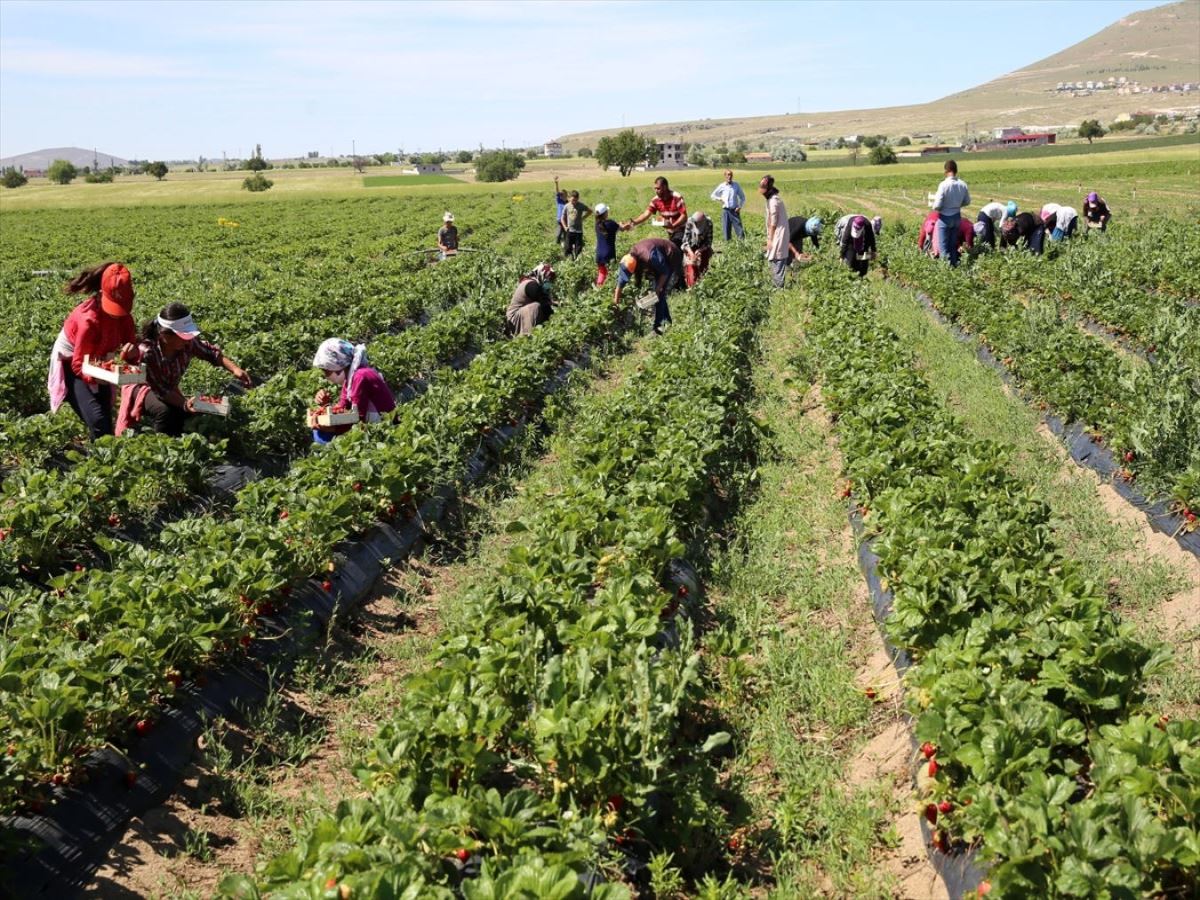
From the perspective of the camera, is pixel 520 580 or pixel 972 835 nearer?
pixel 972 835

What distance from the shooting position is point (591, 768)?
3.36m

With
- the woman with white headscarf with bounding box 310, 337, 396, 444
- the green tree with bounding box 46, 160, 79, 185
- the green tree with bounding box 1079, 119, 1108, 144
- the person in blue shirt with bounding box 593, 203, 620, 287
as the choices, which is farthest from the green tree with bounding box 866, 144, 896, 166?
the green tree with bounding box 46, 160, 79, 185

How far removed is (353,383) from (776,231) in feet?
34.8

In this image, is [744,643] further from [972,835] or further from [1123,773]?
[1123,773]

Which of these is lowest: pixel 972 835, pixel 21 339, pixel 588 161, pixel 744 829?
pixel 744 829

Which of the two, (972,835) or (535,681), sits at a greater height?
(535,681)

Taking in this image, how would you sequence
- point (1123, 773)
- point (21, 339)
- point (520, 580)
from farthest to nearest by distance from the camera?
point (21, 339)
point (520, 580)
point (1123, 773)

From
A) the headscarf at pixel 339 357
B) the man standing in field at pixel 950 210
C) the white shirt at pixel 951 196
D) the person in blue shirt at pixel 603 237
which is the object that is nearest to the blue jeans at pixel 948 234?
the man standing in field at pixel 950 210

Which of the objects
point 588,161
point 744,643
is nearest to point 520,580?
point 744,643

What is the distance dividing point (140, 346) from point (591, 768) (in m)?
5.92

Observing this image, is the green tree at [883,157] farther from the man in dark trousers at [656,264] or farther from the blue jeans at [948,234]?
the man in dark trousers at [656,264]

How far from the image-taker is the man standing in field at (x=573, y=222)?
20.6 meters

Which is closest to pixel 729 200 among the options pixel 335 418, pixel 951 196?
pixel 951 196

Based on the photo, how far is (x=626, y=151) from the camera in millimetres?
93875
